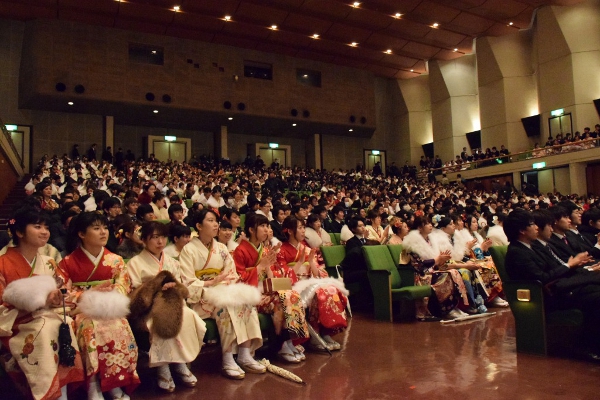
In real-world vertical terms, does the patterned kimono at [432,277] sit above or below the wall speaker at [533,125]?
below

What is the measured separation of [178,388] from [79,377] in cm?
63

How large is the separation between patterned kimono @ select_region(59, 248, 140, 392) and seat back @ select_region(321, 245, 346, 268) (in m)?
3.03

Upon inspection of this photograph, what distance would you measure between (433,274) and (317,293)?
1.91m

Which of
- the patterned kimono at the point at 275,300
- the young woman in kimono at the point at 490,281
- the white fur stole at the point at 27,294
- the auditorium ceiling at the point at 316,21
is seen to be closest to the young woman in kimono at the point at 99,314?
the white fur stole at the point at 27,294

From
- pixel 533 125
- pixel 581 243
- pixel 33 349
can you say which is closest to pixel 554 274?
pixel 581 243

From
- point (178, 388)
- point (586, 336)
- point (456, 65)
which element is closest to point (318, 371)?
point (178, 388)

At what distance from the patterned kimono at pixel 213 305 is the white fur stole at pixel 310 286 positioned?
1.86 feet

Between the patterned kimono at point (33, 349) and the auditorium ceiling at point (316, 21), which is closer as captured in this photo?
the patterned kimono at point (33, 349)

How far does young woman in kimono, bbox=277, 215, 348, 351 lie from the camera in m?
3.85

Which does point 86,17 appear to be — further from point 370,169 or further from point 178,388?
point 178,388

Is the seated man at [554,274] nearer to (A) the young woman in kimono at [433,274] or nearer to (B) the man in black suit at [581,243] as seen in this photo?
(B) the man in black suit at [581,243]

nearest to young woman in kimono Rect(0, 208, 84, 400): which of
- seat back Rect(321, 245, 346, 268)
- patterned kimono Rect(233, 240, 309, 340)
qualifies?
patterned kimono Rect(233, 240, 309, 340)

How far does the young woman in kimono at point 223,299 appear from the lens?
3.32m

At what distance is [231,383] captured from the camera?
3105 mm
